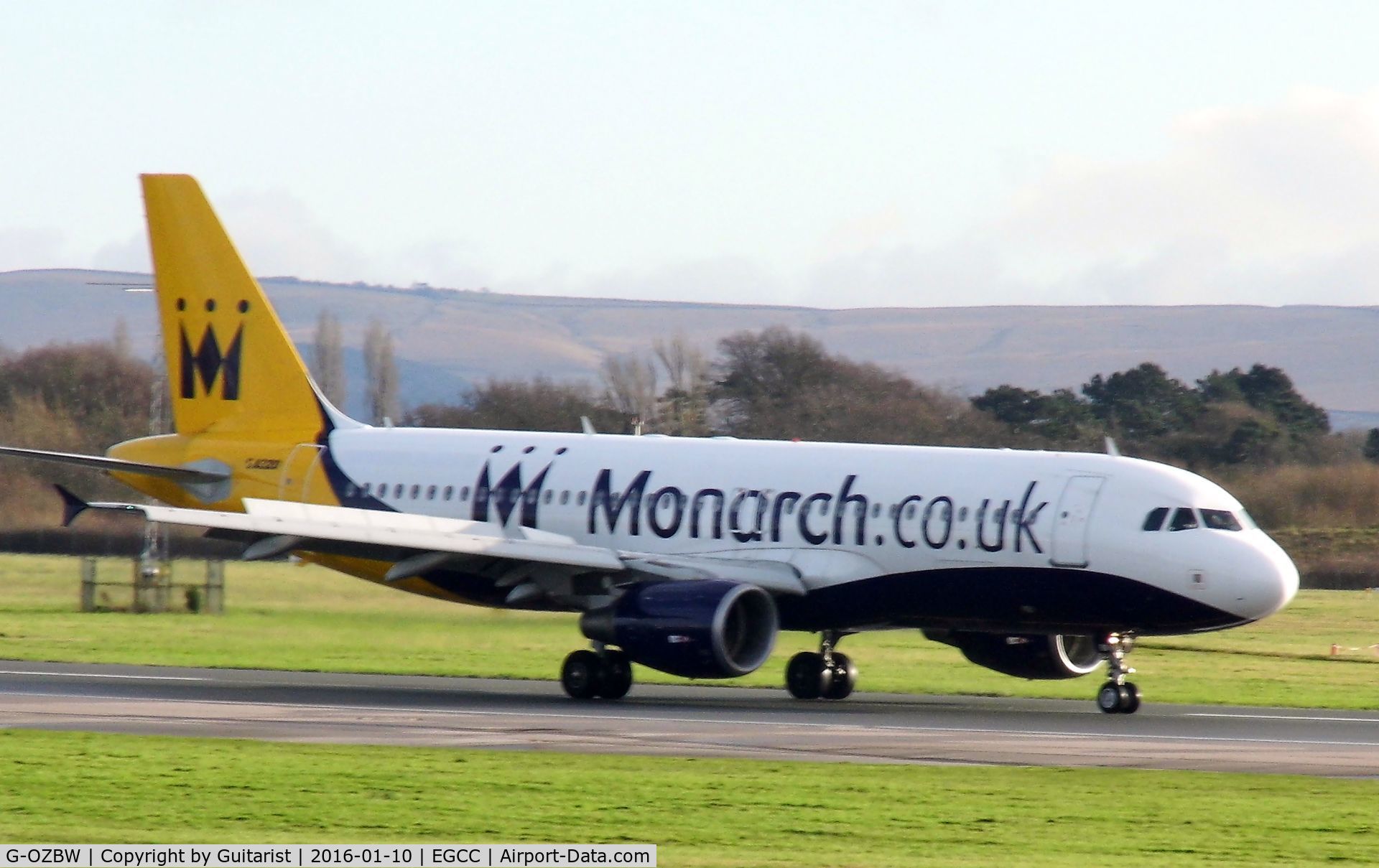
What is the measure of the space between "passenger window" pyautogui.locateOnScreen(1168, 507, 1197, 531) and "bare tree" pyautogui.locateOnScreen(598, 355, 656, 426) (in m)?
42.6

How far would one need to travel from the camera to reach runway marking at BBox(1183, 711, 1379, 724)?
2769 centimetres

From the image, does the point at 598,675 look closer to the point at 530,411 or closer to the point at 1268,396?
the point at 530,411

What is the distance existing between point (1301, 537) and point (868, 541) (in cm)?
3920

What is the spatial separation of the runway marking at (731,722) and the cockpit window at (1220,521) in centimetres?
293

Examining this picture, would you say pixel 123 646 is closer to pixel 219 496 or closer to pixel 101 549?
pixel 219 496

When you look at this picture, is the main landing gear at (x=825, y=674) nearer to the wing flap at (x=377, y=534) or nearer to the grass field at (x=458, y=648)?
the grass field at (x=458, y=648)

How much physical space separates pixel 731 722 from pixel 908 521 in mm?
4748

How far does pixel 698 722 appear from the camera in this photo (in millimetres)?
25594

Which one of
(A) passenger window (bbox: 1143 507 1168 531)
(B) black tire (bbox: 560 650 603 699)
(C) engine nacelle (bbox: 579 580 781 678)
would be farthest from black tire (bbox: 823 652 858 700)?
(A) passenger window (bbox: 1143 507 1168 531)

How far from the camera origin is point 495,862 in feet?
45.1

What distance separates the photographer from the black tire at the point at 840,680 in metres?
30.8

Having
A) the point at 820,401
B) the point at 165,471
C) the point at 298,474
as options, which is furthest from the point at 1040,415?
the point at 165,471

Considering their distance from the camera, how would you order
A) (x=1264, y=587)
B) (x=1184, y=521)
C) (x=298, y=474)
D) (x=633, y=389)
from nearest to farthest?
(x=1264, y=587) → (x=1184, y=521) → (x=298, y=474) → (x=633, y=389)

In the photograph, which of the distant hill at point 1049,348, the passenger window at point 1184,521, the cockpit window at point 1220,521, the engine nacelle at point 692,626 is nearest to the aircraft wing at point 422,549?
the engine nacelle at point 692,626
